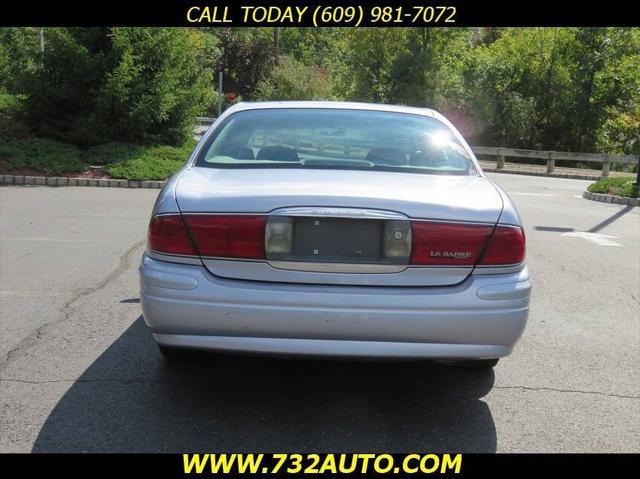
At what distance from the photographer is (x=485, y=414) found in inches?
138

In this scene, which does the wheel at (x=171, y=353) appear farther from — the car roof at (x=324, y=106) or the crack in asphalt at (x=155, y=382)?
the car roof at (x=324, y=106)

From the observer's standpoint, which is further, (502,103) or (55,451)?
(502,103)

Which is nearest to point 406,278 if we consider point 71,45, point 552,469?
point 552,469

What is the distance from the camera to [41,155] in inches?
655

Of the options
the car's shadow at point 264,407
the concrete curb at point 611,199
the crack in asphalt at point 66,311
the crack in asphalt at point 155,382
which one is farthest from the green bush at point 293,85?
the crack in asphalt at point 155,382

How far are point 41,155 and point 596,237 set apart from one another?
42.2 ft

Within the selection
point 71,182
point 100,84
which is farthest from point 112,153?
point 100,84

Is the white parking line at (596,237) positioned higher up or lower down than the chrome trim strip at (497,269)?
lower down

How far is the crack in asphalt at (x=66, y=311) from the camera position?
Answer: 13.8ft

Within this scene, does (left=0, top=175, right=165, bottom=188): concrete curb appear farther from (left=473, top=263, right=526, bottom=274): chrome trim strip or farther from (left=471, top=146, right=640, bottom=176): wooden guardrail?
(left=471, top=146, right=640, bottom=176): wooden guardrail

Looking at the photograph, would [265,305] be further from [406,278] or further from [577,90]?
[577,90]

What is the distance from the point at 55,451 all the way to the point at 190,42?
18.5 m

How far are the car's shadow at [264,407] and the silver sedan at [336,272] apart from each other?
43 centimetres

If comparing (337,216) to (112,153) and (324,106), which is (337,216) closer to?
(324,106)
